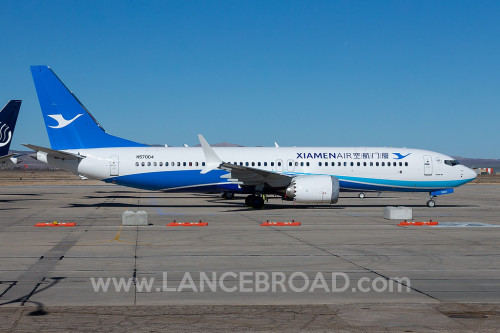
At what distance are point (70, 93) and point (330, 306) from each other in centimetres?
3091

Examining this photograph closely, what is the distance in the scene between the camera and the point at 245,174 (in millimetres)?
34625

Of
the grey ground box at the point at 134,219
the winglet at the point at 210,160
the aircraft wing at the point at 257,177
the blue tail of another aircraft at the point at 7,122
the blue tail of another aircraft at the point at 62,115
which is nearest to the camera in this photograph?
the grey ground box at the point at 134,219

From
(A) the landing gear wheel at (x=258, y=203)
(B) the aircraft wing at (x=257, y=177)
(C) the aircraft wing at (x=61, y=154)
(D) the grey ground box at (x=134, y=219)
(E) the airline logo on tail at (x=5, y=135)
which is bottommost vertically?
(D) the grey ground box at (x=134, y=219)

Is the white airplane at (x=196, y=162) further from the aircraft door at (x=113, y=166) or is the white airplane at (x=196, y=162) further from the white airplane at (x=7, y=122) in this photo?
the white airplane at (x=7, y=122)

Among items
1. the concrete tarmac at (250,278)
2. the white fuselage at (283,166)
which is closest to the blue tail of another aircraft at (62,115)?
the white fuselage at (283,166)

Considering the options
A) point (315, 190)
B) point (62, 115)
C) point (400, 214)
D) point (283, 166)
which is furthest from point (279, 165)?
point (62, 115)

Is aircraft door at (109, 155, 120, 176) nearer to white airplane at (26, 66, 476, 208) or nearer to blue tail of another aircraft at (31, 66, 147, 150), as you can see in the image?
white airplane at (26, 66, 476, 208)

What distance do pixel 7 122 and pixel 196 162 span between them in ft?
73.9

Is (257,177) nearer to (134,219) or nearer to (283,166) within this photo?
(283,166)

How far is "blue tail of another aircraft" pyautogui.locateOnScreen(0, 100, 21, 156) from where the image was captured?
4962cm

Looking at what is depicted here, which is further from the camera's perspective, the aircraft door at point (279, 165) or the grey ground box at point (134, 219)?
the aircraft door at point (279, 165)

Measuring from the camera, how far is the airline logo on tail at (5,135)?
4950 cm

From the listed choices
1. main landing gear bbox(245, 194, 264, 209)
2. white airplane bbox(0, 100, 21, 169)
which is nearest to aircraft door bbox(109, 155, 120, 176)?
main landing gear bbox(245, 194, 264, 209)

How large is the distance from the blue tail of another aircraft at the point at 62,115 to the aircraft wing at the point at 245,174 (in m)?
8.69
